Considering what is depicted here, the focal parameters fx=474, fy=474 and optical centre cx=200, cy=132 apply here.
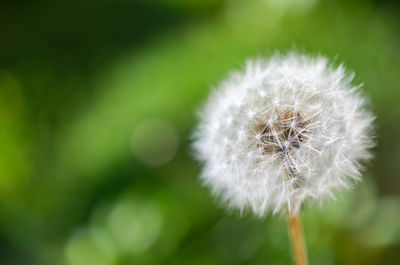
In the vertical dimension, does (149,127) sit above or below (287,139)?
above

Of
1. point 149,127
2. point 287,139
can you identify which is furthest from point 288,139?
point 149,127

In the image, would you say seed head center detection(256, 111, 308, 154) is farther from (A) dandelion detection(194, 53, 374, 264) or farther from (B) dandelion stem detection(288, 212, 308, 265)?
(B) dandelion stem detection(288, 212, 308, 265)

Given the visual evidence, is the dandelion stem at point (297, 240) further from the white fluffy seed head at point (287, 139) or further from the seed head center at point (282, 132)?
the seed head center at point (282, 132)

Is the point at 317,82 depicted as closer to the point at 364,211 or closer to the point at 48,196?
the point at 364,211

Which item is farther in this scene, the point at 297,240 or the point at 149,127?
the point at 149,127

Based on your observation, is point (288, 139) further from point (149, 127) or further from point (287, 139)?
point (149, 127)

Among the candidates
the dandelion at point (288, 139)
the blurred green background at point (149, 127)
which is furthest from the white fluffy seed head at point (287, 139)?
the blurred green background at point (149, 127)
